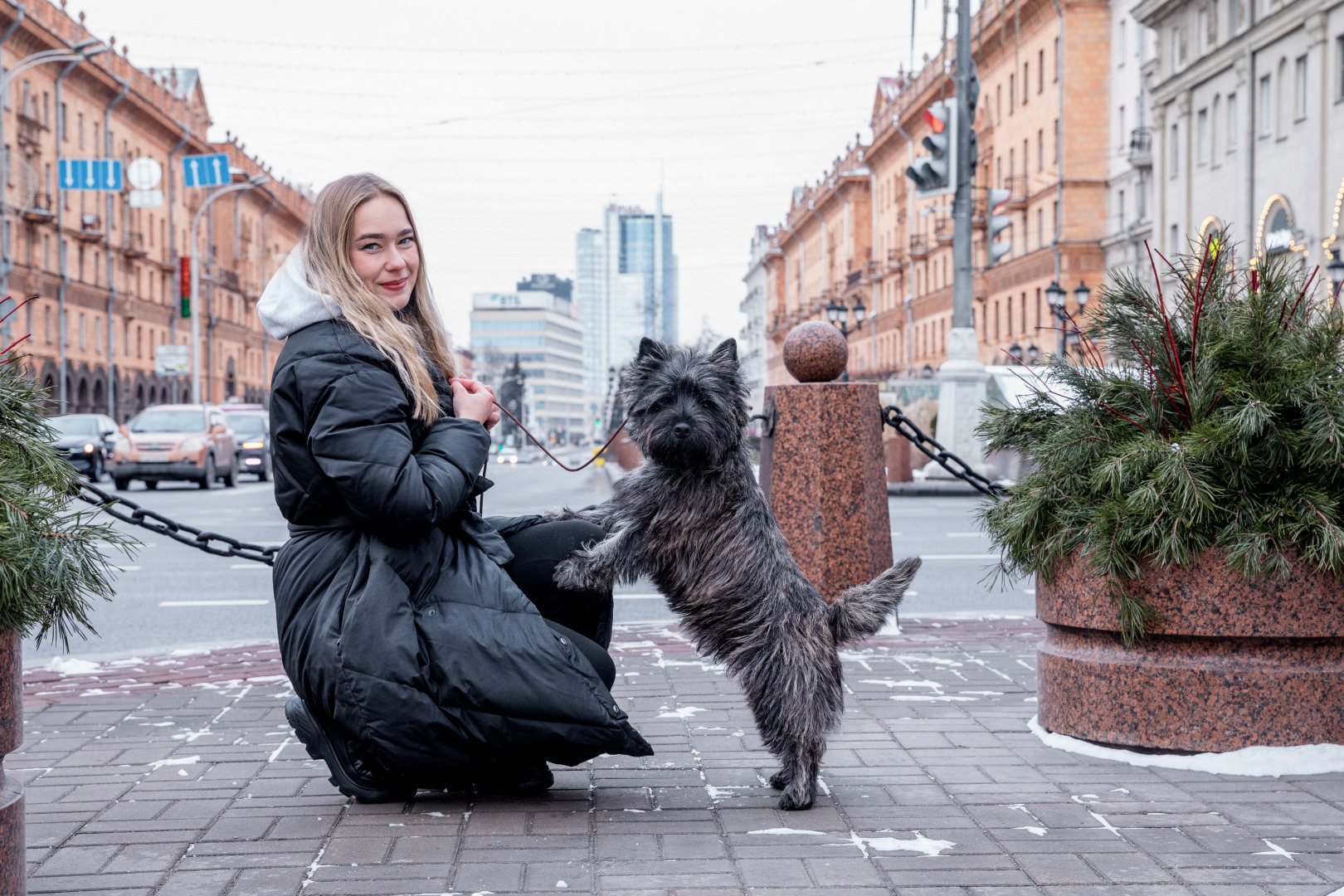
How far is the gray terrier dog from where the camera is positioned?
3.95 m

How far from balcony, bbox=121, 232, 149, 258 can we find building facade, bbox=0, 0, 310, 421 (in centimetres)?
8

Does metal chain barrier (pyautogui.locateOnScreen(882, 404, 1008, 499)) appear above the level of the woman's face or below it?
below

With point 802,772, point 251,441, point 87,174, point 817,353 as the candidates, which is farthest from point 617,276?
point 802,772

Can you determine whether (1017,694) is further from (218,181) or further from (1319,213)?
(218,181)

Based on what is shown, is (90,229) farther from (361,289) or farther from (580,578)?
(580,578)

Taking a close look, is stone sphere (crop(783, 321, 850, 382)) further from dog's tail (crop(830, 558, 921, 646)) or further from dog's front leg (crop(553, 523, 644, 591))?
dog's front leg (crop(553, 523, 644, 591))

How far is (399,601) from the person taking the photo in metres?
3.74

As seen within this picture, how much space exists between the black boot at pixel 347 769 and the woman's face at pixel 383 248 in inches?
48.7

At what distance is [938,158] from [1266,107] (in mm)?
23759

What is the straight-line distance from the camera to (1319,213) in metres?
33.4

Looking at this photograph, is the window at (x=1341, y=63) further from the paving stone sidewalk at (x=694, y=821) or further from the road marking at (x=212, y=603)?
the paving stone sidewalk at (x=694, y=821)

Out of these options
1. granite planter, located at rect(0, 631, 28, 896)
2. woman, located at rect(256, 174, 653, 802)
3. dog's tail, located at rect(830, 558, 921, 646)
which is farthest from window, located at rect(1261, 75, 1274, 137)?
granite planter, located at rect(0, 631, 28, 896)

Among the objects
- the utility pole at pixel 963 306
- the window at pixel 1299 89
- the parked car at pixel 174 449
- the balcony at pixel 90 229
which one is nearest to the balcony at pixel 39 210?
the balcony at pixel 90 229

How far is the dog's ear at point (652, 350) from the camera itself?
3924mm
